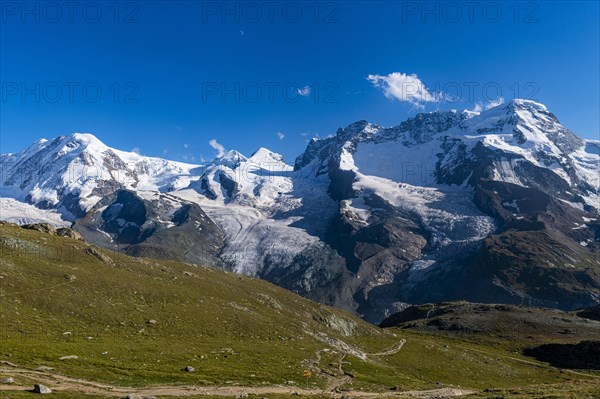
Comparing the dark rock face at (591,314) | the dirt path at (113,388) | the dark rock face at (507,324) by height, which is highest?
the dark rock face at (591,314)

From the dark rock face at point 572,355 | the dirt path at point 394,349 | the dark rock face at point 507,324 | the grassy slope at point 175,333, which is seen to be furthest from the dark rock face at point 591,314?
the dirt path at point 394,349

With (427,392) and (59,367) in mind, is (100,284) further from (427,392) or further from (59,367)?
(427,392)

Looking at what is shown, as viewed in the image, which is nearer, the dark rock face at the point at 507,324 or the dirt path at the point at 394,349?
the dirt path at the point at 394,349

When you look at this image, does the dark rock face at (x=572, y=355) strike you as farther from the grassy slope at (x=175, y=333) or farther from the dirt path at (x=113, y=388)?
the dirt path at (x=113, y=388)

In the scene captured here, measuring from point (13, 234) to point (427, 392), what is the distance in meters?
74.8

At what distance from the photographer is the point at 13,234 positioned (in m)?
82.5

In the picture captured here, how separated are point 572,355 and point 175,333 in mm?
98808

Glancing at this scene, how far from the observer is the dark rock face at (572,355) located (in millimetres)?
106375

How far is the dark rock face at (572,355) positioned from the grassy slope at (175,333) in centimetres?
1222

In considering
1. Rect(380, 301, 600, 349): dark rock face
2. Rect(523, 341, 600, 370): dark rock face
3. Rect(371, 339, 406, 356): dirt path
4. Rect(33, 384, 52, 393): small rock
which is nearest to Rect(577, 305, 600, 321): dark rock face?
Rect(380, 301, 600, 349): dark rock face

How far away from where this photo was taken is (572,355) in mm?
111688

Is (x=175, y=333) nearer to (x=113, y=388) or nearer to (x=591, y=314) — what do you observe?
(x=113, y=388)

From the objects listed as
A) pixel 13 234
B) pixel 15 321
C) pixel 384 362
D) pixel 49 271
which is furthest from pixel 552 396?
pixel 13 234

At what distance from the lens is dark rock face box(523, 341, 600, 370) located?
106375 millimetres
